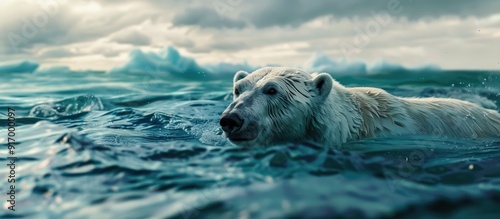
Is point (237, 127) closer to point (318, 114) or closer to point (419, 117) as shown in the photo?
point (318, 114)

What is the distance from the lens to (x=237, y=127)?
501cm

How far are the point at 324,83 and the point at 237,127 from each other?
130 cm

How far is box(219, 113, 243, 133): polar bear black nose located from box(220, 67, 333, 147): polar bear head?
0.55ft

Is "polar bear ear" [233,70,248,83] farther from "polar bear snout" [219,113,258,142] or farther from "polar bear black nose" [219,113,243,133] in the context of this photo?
"polar bear black nose" [219,113,243,133]

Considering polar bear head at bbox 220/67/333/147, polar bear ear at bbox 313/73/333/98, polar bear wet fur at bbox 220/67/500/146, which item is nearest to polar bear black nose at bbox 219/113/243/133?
polar bear wet fur at bbox 220/67/500/146

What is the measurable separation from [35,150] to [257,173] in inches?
157

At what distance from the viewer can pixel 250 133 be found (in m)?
5.14

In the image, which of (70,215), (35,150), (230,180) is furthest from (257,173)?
(35,150)

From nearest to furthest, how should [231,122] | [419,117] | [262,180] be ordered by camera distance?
1. [262,180]
2. [231,122]
3. [419,117]

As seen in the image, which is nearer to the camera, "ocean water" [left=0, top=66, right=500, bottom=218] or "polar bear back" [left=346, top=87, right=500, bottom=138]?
"ocean water" [left=0, top=66, right=500, bottom=218]

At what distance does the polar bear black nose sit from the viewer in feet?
16.2

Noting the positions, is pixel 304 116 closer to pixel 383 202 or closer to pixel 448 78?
pixel 383 202

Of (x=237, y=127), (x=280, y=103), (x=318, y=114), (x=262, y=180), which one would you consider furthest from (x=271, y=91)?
(x=262, y=180)

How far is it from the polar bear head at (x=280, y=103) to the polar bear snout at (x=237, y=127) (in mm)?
13
